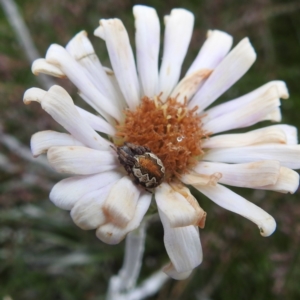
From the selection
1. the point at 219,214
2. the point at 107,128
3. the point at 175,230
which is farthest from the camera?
the point at 219,214

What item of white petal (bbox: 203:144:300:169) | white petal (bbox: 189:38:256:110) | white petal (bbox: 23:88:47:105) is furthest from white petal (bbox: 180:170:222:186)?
white petal (bbox: 23:88:47:105)

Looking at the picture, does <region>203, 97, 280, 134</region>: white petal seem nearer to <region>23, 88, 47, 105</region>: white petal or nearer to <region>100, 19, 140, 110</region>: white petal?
<region>100, 19, 140, 110</region>: white petal

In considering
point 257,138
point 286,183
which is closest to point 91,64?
point 257,138

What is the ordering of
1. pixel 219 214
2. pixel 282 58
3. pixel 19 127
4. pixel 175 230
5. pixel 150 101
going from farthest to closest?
1. pixel 282 58
2. pixel 19 127
3. pixel 219 214
4. pixel 150 101
5. pixel 175 230

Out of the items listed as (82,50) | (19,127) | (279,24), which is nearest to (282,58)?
(279,24)

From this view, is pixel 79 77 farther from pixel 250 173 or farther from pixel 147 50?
pixel 250 173

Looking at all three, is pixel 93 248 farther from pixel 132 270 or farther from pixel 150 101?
pixel 150 101
